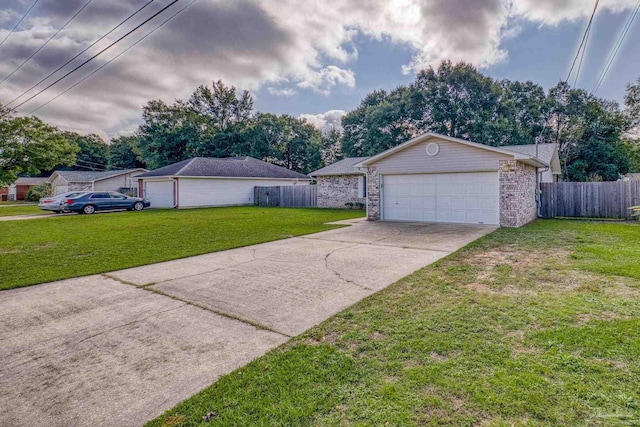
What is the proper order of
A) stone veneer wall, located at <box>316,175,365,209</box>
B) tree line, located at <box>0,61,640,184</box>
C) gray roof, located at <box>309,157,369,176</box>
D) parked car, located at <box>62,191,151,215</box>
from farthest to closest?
tree line, located at <box>0,61,640,184</box> < stone veneer wall, located at <box>316,175,365,209</box> < gray roof, located at <box>309,157,369,176</box> < parked car, located at <box>62,191,151,215</box>

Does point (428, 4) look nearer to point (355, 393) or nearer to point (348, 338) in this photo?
point (348, 338)

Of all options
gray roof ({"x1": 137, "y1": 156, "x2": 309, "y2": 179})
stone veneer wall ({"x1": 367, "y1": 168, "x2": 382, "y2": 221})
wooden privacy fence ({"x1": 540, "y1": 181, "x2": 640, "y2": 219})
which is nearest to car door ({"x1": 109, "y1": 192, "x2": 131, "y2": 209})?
gray roof ({"x1": 137, "y1": 156, "x2": 309, "y2": 179})

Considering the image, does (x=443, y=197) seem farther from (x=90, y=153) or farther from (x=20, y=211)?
(x=90, y=153)

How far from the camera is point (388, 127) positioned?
33.0m

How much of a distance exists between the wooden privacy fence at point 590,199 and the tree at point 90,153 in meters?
57.1

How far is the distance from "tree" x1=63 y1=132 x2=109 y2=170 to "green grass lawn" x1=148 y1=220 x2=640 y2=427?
59219mm

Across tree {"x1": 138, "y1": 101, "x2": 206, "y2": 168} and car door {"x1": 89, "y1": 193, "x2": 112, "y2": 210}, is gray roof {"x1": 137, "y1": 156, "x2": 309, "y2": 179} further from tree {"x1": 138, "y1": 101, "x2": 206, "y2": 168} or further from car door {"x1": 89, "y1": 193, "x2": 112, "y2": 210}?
tree {"x1": 138, "y1": 101, "x2": 206, "y2": 168}

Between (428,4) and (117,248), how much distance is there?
35.6ft

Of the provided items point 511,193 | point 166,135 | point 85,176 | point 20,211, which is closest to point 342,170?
point 511,193

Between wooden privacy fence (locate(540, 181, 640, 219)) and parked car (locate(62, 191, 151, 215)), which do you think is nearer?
wooden privacy fence (locate(540, 181, 640, 219))

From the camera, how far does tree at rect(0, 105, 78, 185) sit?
85.5ft

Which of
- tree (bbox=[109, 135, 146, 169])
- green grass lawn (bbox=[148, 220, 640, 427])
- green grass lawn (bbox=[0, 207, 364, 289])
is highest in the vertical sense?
tree (bbox=[109, 135, 146, 169])

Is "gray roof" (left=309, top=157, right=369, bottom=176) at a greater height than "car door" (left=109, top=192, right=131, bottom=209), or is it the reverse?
"gray roof" (left=309, top=157, right=369, bottom=176)

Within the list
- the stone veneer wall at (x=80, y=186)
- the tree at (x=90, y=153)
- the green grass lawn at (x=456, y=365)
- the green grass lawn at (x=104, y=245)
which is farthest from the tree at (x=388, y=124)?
the tree at (x=90, y=153)
